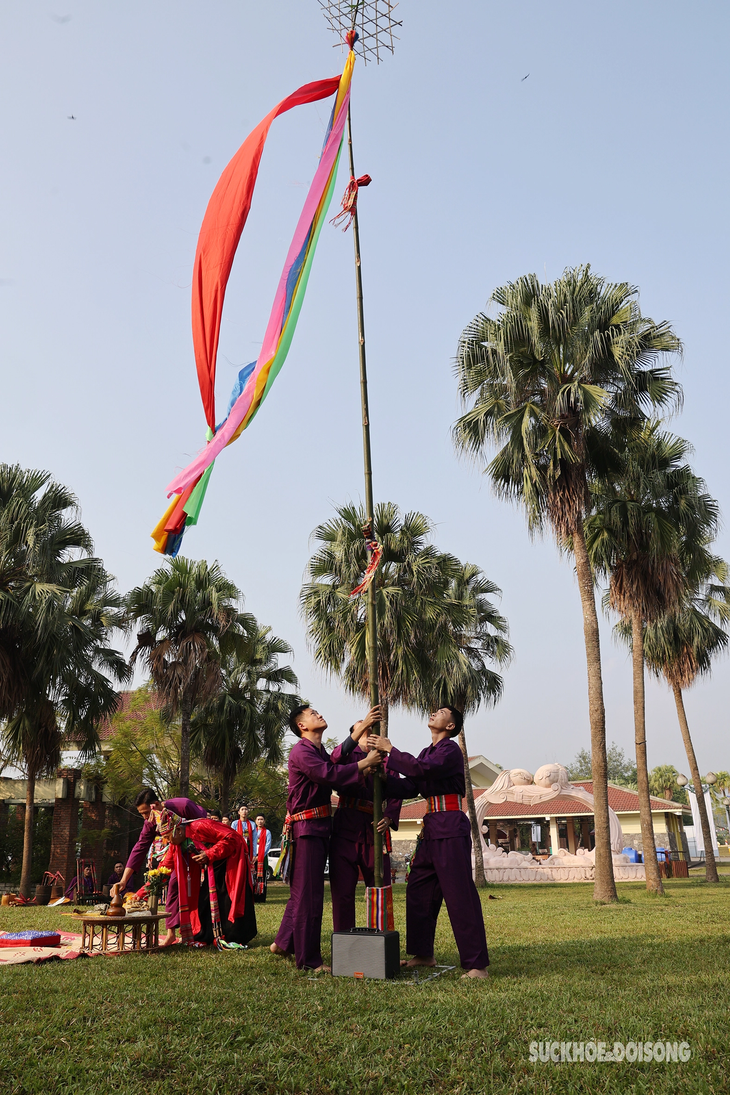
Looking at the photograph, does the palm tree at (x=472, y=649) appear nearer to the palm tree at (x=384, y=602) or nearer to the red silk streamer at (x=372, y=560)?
the palm tree at (x=384, y=602)

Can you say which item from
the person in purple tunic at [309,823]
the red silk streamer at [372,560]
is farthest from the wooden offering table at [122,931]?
the red silk streamer at [372,560]

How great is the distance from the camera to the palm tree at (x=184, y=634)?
2141 centimetres

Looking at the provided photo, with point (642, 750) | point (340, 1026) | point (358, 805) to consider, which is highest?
point (642, 750)

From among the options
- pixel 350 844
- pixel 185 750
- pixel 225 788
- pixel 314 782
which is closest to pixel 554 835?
pixel 225 788

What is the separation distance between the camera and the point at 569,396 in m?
16.0

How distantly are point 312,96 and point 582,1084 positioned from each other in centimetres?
880

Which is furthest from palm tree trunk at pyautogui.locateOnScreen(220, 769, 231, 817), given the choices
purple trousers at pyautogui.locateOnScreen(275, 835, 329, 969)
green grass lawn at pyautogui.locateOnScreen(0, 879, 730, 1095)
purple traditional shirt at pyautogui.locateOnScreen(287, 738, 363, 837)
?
purple traditional shirt at pyautogui.locateOnScreen(287, 738, 363, 837)

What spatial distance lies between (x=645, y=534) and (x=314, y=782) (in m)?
13.5

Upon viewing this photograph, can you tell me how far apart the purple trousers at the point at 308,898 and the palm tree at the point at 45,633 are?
1146 centimetres

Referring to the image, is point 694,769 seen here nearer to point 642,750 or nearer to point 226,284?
point 642,750

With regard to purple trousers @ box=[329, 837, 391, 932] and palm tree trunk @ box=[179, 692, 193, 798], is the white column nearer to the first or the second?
palm tree trunk @ box=[179, 692, 193, 798]

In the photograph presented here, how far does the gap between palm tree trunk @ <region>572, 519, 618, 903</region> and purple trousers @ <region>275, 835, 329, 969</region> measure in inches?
413

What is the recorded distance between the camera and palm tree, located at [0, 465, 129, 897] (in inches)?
655

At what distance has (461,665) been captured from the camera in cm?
2231
